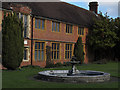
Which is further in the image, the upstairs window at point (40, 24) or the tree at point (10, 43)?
the upstairs window at point (40, 24)

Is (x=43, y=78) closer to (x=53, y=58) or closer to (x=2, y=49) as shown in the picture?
(x=2, y=49)

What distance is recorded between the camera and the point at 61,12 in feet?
89.0

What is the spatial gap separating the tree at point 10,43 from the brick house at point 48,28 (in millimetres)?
1817

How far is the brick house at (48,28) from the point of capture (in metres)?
20.5

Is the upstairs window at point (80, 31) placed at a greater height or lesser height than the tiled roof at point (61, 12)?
lesser

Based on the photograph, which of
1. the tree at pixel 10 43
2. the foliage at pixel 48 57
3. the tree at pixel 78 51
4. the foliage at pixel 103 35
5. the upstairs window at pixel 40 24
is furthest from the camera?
the foliage at pixel 103 35

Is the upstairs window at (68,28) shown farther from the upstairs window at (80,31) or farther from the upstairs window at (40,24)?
the upstairs window at (40,24)

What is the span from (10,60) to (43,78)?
226 inches

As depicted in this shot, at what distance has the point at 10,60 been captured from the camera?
17.0 m

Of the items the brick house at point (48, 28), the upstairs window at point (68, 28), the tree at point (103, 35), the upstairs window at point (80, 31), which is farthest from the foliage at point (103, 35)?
the upstairs window at point (68, 28)

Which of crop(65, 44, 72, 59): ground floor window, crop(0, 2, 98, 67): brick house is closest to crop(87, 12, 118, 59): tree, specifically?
crop(0, 2, 98, 67): brick house

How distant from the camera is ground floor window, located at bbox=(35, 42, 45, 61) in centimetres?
2180

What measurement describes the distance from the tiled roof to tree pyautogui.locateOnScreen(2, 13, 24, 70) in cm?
225

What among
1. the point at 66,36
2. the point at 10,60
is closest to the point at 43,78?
the point at 10,60
